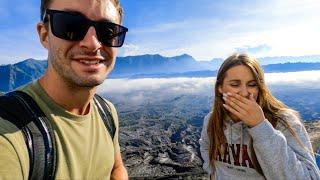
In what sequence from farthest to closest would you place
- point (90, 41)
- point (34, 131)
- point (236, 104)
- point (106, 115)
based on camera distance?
point (236, 104), point (106, 115), point (90, 41), point (34, 131)

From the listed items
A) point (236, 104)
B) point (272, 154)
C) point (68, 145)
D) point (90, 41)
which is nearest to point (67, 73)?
point (90, 41)

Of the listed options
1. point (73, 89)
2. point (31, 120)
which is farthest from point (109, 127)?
point (31, 120)

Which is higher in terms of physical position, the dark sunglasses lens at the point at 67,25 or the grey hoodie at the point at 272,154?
the dark sunglasses lens at the point at 67,25

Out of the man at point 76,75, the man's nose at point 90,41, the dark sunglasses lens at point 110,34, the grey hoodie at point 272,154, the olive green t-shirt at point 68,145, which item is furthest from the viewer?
the grey hoodie at point 272,154

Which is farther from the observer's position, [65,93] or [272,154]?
[272,154]

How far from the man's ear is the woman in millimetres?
3105

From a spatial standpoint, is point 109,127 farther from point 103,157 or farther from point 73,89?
point 73,89

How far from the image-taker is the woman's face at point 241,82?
5.89 metres

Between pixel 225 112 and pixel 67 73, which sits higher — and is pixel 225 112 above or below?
below

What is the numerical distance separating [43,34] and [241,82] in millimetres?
3506

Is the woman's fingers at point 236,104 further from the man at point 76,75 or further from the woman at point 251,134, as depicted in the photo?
the man at point 76,75

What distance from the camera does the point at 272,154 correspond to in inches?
205

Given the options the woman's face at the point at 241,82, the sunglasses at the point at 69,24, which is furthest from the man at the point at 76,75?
the woman's face at the point at 241,82

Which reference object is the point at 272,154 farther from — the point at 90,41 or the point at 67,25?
the point at 67,25
